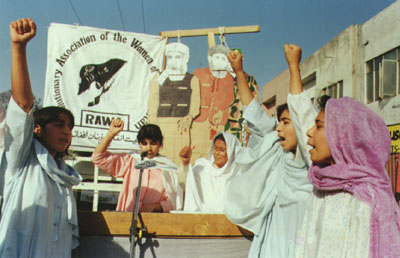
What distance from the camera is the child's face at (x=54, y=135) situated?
7.84 ft

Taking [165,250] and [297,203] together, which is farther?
[165,250]

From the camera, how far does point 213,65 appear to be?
5.04 m

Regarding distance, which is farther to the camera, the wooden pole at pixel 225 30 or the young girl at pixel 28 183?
the wooden pole at pixel 225 30

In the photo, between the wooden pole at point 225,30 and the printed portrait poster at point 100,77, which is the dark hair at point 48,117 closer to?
the printed portrait poster at point 100,77

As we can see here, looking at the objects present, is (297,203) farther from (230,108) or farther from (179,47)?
(179,47)

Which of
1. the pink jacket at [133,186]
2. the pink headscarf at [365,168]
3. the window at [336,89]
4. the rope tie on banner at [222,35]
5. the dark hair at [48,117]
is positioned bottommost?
the pink jacket at [133,186]

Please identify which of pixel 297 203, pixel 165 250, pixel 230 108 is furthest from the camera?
pixel 230 108

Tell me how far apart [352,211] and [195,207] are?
189 cm

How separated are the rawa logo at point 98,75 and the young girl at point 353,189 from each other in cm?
397

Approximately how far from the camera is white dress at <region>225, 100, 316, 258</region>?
94.0 inches

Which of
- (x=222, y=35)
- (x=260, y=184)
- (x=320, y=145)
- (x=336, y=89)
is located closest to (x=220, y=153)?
(x=260, y=184)

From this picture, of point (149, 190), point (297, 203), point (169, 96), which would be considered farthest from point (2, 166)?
point (169, 96)

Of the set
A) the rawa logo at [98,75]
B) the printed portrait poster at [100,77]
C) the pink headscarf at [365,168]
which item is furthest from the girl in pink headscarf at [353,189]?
the rawa logo at [98,75]

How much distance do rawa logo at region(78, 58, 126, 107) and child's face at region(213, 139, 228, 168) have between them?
2358 millimetres
